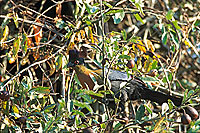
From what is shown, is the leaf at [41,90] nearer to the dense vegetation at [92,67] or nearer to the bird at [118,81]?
the dense vegetation at [92,67]

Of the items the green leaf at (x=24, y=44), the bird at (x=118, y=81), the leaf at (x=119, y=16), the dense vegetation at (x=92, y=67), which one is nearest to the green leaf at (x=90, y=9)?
the dense vegetation at (x=92, y=67)

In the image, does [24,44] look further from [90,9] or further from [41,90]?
[90,9]

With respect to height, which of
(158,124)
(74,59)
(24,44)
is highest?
(24,44)

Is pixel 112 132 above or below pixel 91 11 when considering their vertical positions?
below

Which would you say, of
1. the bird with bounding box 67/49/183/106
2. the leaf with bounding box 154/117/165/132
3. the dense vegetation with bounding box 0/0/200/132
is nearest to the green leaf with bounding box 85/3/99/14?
the dense vegetation with bounding box 0/0/200/132

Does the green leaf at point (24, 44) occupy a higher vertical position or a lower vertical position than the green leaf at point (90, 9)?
lower

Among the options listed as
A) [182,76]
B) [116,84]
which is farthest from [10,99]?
[182,76]

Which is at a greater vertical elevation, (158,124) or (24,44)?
(24,44)

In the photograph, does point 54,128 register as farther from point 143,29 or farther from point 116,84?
point 143,29

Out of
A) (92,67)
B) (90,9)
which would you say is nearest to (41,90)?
(90,9)

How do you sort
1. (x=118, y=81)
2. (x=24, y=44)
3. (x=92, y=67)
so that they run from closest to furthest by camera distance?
(x=24, y=44)
(x=118, y=81)
(x=92, y=67)

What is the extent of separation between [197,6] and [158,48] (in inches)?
22.1

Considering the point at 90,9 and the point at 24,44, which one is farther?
the point at 24,44

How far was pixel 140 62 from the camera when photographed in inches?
83.0
